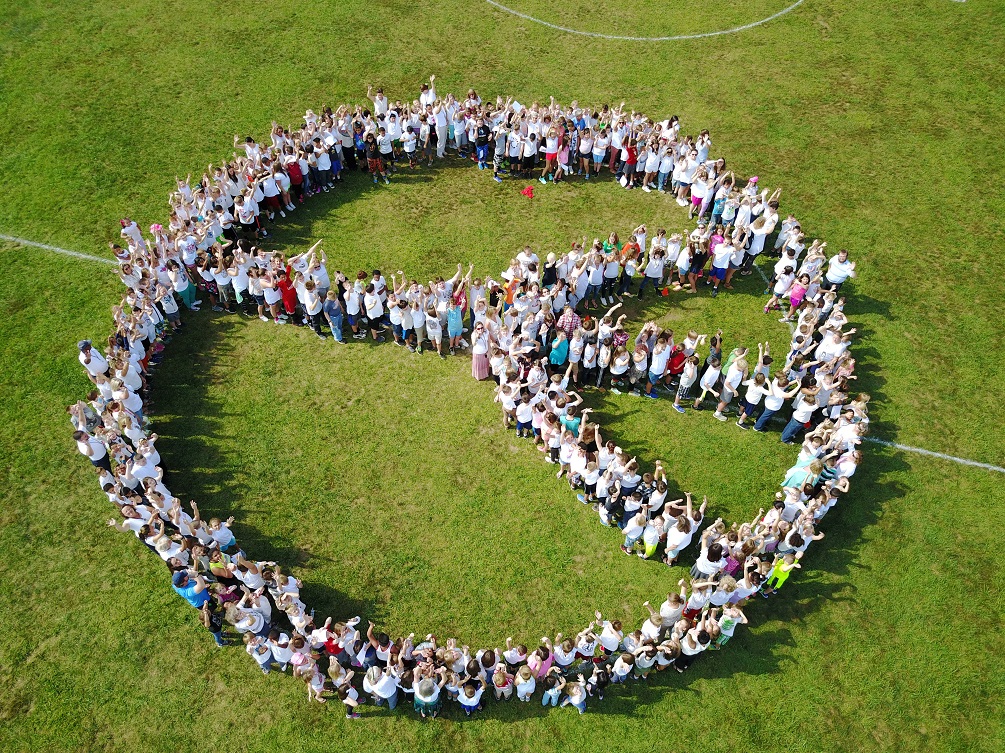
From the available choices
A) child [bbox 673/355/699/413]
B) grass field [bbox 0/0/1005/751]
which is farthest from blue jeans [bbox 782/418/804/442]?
child [bbox 673/355/699/413]

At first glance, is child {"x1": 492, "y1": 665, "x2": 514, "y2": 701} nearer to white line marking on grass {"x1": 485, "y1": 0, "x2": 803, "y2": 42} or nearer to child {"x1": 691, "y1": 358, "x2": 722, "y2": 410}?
child {"x1": 691, "y1": 358, "x2": 722, "y2": 410}

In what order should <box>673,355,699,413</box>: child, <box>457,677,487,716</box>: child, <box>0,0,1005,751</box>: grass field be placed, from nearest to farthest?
1. <box>457,677,487,716</box>: child
2. <box>0,0,1005,751</box>: grass field
3. <box>673,355,699,413</box>: child

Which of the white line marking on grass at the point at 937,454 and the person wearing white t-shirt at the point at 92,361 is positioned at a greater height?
the person wearing white t-shirt at the point at 92,361

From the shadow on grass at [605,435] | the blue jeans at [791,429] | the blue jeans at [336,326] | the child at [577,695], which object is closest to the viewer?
the child at [577,695]

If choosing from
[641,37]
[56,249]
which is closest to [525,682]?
[56,249]

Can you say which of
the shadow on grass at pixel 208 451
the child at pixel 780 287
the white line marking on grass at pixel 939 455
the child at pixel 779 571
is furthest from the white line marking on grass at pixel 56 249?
the white line marking on grass at pixel 939 455

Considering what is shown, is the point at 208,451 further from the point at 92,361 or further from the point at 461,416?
the point at 461,416

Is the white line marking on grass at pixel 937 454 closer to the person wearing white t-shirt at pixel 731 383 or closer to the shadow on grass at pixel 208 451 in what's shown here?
the person wearing white t-shirt at pixel 731 383
